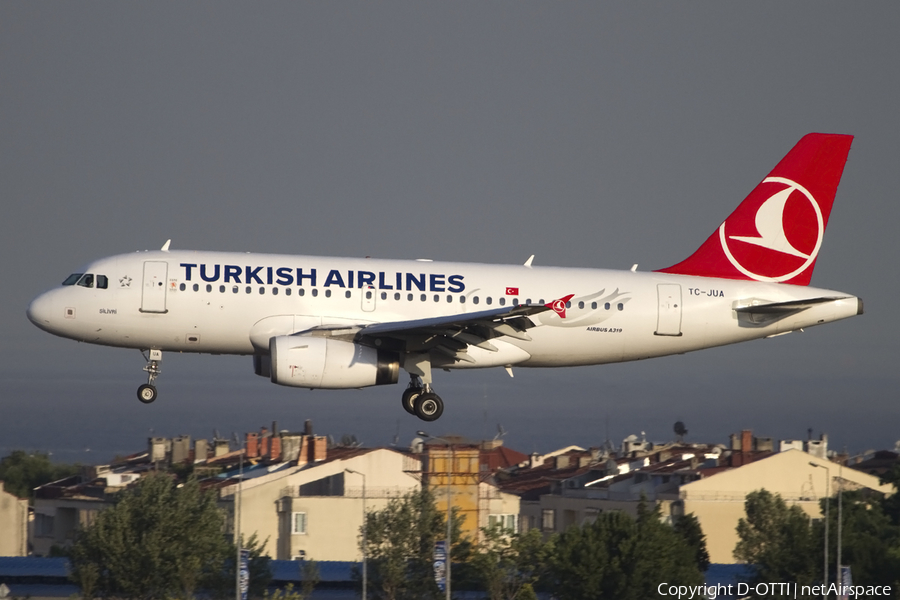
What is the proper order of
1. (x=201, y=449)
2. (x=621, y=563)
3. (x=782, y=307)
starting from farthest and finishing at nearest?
(x=201, y=449)
(x=621, y=563)
(x=782, y=307)

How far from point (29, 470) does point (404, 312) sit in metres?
100

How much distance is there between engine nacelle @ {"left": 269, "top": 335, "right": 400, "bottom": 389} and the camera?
3456 centimetres

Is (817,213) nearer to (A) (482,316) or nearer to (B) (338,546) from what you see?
(A) (482,316)

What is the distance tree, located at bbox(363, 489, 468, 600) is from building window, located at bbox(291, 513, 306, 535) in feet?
24.1

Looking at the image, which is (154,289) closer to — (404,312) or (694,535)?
(404,312)

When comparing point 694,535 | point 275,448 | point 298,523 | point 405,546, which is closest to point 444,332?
point 405,546

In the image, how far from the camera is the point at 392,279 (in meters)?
36.8

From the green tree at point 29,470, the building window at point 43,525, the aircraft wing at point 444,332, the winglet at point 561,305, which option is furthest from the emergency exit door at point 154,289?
the green tree at point 29,470

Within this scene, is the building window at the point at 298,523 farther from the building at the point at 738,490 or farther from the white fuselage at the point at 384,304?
the white fuselage at the point at 384,304

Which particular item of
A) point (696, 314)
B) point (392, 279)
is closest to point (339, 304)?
point (392, 279)

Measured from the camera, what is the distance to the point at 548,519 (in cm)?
8638

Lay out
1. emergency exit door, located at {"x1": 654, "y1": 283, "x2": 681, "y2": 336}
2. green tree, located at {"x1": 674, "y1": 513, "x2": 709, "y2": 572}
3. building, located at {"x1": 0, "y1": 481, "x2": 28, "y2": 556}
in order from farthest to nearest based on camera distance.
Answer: building, located at {"x1": 0, "y1": 481, "x2": 28, "y2": 556}, green tree, located at {"x1": 674, "y1": 513, "x2": 709, "y2": 572}, emergency exit door, located at {"x1": 654, "y1": 283, "x2": 681, "y2": 336}

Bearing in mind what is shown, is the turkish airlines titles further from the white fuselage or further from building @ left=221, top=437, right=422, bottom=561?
building @ left=221, top=437, right=422, bottom=561

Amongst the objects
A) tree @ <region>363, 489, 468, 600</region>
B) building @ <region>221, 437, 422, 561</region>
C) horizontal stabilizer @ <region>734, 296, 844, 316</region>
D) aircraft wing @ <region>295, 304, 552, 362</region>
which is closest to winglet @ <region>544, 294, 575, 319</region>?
aircraft wing @ <region>295, 304, 552, 362</region>
